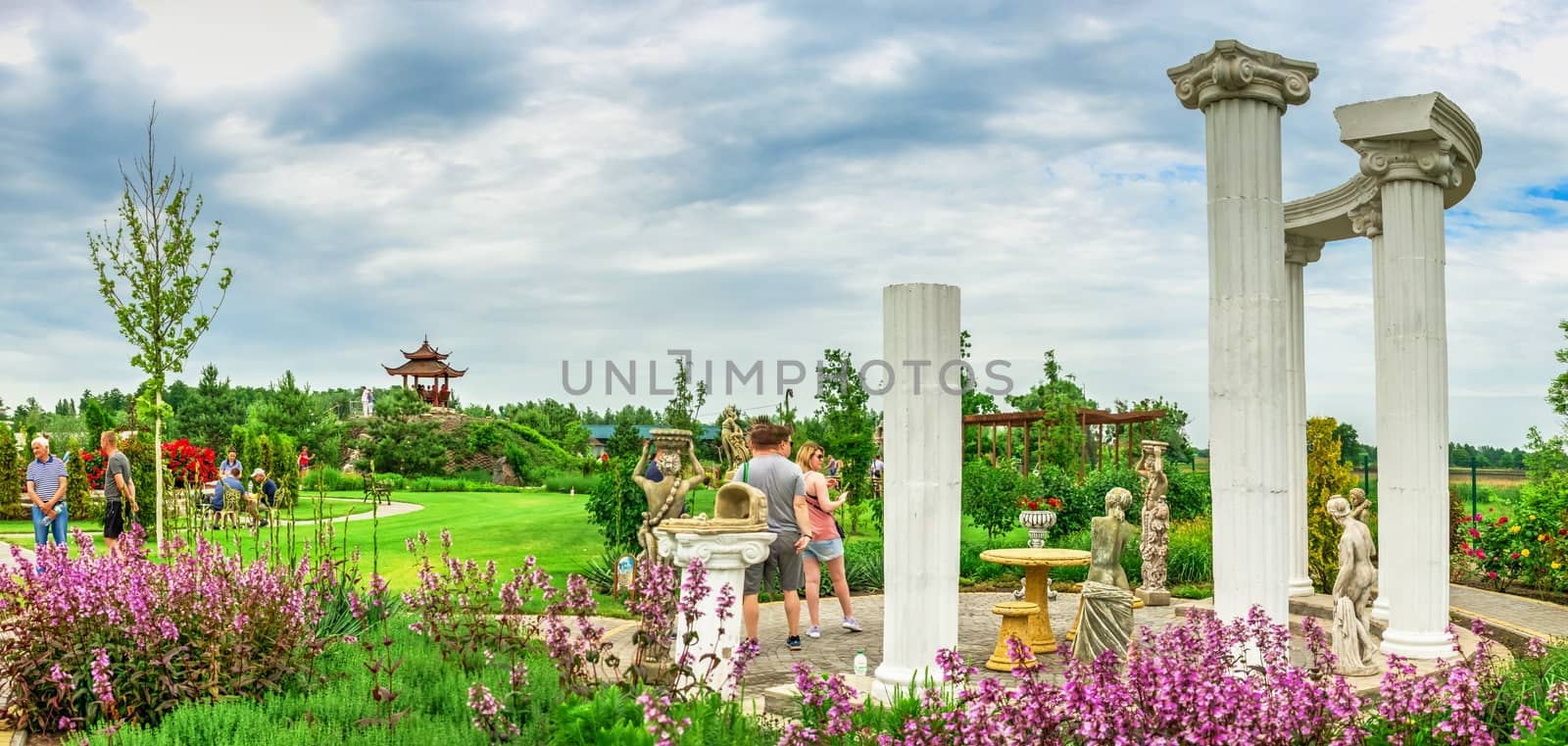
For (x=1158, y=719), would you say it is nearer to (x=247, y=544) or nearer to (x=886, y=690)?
(x=886, y=690)

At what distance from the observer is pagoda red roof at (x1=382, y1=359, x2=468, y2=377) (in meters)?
52.9

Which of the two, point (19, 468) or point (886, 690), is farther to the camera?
point (19, 468)

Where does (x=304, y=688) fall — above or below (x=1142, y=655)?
below

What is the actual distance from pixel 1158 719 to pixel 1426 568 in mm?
6114

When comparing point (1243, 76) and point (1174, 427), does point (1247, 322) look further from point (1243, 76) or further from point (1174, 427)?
point (1174, 427)

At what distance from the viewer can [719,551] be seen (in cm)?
680

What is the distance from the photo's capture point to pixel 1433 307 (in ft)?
28.3

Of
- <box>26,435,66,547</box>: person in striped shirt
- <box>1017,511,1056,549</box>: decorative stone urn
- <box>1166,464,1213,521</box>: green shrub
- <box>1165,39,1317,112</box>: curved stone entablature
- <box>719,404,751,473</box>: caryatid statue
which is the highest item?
<box>1165,39,1317,112</box>: curved stone entablature

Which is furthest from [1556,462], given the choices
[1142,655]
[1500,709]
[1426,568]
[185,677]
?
[185,677]

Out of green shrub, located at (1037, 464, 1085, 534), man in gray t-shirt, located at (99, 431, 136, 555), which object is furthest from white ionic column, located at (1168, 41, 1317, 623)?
man in gray t-shirt, located at (99, 431, 136, 555)

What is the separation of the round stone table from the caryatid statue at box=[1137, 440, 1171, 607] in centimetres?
300

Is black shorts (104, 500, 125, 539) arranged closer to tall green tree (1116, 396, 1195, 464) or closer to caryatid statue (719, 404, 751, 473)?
caryatid statue (719, 404, 751, 473)

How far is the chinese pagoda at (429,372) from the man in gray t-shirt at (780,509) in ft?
149

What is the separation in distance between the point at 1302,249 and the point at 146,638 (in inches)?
445
